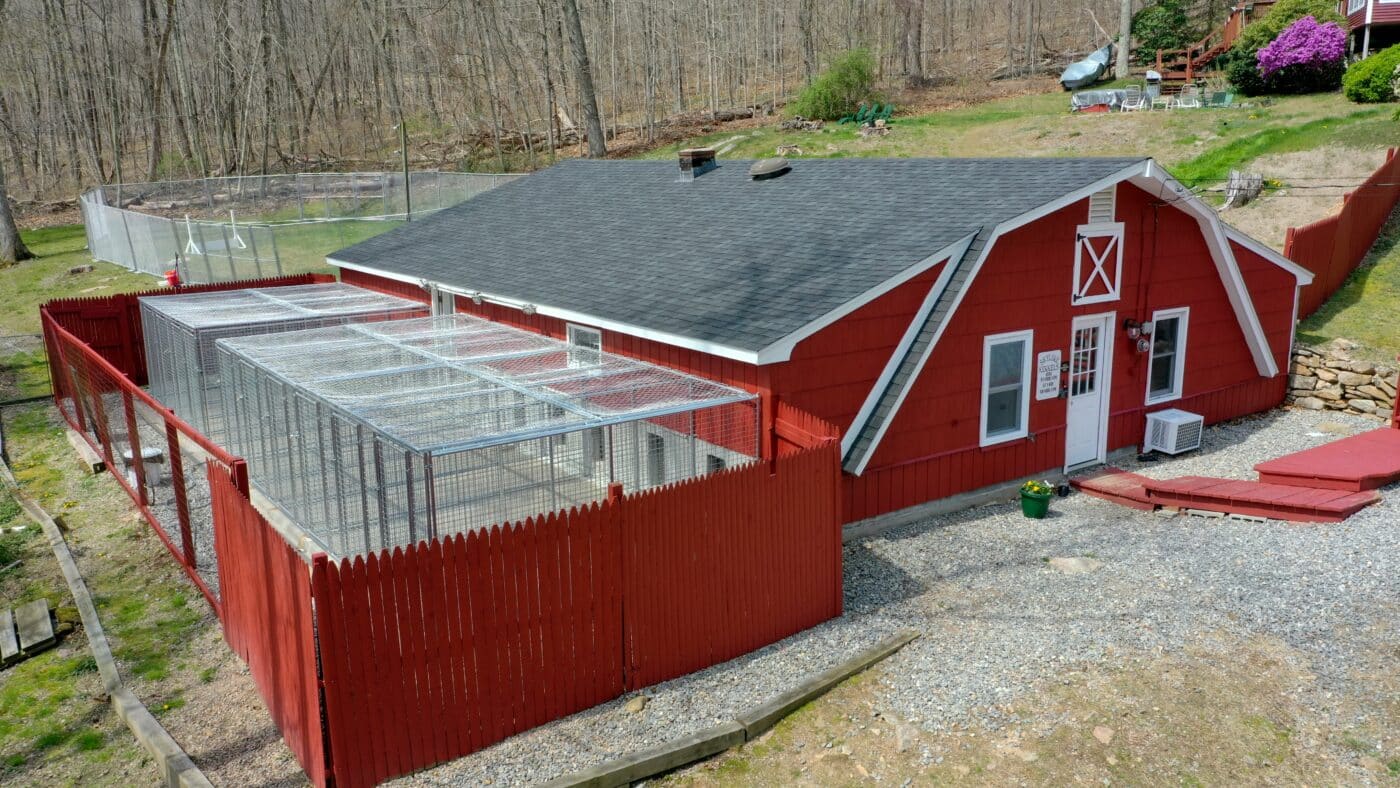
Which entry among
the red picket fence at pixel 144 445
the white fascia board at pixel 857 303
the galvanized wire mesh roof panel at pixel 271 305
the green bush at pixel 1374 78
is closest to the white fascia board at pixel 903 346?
the white fascia board at pixel 857 303

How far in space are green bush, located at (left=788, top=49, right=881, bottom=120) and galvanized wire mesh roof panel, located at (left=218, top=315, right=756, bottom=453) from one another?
100 feet

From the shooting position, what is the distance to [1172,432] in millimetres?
14156

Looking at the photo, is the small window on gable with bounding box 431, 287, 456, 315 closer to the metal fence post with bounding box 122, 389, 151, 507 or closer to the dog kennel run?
the dog kennel run

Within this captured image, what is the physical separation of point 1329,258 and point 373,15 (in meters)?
46.9

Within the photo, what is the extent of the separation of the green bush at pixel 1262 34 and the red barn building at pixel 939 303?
23.3 metres

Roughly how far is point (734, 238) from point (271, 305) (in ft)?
31.7

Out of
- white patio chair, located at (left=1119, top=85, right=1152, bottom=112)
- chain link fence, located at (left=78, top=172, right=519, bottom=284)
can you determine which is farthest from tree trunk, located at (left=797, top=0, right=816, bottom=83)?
chain link fence, located at (left=78, top=172, right=519, bottom=284)

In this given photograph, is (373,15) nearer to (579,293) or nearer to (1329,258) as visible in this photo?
(579,293)

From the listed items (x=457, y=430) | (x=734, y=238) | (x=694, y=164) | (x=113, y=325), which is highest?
(x=694, y=164)

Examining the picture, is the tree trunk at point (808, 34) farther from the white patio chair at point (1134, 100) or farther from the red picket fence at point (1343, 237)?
the red picket fence at point (1343, 237)

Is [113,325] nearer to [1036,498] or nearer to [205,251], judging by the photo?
[205,251]

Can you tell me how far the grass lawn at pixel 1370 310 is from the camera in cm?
1698

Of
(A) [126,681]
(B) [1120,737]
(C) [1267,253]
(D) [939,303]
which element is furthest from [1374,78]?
(A) [126,681]

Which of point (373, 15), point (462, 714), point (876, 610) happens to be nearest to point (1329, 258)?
point (876, 610)
